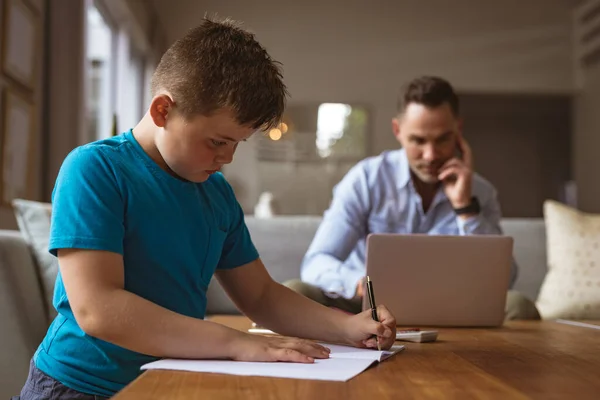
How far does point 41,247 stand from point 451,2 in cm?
497

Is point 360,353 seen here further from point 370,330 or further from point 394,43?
point 394,43

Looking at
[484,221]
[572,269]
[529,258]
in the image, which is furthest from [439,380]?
[529,258]

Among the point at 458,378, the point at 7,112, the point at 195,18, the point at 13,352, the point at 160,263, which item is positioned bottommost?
the point at 13,352

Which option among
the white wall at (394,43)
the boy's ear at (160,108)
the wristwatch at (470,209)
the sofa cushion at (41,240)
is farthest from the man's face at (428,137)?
the white wall at (394,43)

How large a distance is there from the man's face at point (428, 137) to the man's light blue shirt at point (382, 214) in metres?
0.07

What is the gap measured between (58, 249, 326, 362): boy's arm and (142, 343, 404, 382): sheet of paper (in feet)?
0.06

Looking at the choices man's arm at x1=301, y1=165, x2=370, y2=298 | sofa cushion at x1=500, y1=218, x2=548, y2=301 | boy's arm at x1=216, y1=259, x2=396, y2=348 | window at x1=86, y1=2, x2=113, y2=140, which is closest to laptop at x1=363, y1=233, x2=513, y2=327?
boy's arm at x1=216, y1=259, x2=396, y2=348

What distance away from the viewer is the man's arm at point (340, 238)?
2146 mm

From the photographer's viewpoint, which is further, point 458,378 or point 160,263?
point 160,263

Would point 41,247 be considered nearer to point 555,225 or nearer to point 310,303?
point 310,303

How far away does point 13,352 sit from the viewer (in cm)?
165

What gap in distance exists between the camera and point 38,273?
201 centimetres

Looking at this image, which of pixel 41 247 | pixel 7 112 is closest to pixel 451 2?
pixel 7 112

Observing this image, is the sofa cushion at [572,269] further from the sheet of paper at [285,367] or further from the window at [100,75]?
the window at [100,75]
